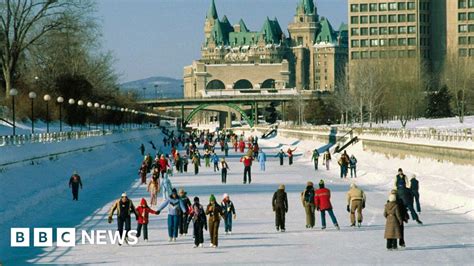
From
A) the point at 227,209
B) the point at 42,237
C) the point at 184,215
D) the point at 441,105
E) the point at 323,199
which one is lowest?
the point at 42,237

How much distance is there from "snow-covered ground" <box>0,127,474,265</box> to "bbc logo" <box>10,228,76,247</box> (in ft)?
1.35

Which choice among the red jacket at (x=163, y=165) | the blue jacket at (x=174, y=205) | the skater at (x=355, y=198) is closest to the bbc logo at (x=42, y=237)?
the blue jacket at (x=174, y=205)

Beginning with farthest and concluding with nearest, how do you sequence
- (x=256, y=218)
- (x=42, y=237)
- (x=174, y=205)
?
(x=256, y=218) < (x=42, y=237) < (x=174, y=205)

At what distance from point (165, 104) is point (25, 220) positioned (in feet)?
467

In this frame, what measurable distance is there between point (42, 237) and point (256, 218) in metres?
6.20

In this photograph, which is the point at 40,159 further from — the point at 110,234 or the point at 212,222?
the point at 212,222

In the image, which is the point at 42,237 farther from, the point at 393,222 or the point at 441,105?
the point at 441,105

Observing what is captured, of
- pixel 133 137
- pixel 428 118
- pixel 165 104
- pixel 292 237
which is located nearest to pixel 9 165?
pixel 292 237

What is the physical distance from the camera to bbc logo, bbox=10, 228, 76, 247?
22766mm

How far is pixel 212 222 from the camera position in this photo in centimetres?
2153

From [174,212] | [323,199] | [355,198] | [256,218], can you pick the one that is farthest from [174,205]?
[256,218]

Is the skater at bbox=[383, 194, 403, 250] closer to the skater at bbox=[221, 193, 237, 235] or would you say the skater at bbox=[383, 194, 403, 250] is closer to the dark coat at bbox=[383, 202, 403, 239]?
the dark coat at bbox=[383, 202, 403, 239]

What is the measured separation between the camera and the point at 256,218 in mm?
27516

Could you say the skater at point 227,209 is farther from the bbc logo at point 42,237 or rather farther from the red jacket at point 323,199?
the bbc logo at point 42,237
